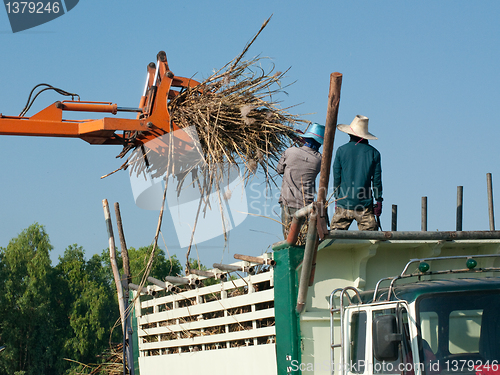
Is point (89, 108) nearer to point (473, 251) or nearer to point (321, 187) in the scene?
point (321, 187)

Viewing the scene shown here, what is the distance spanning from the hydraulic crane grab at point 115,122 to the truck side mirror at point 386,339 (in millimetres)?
2980

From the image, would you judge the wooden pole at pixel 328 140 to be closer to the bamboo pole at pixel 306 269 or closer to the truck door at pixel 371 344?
the bamboo pole at pixel 306 269

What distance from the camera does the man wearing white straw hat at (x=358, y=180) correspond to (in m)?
5.41

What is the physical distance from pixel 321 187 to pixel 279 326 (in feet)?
3.82

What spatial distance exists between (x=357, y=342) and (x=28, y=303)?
38.2 meters

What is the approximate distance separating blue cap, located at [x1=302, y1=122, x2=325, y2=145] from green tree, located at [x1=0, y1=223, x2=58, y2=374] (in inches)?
1426

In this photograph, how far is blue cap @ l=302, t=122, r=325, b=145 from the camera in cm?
565

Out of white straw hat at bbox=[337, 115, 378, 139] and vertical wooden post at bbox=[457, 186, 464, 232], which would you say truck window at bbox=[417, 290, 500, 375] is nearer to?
white straw hat at bbox=[337, 115, 378, 139]

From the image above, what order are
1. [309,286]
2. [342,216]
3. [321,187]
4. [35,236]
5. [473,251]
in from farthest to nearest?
[35,236]
[342,216]
[473,251]
[309,286]
[321,187]

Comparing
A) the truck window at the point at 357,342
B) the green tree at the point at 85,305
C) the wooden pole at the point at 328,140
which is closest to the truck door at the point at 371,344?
the truck window at the point at 357,342

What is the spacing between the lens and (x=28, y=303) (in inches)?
1492

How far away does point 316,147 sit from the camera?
575cm

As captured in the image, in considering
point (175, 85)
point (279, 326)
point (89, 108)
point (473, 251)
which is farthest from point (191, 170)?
point (473, 251)

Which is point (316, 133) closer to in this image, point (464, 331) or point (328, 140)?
point (328, 140)
